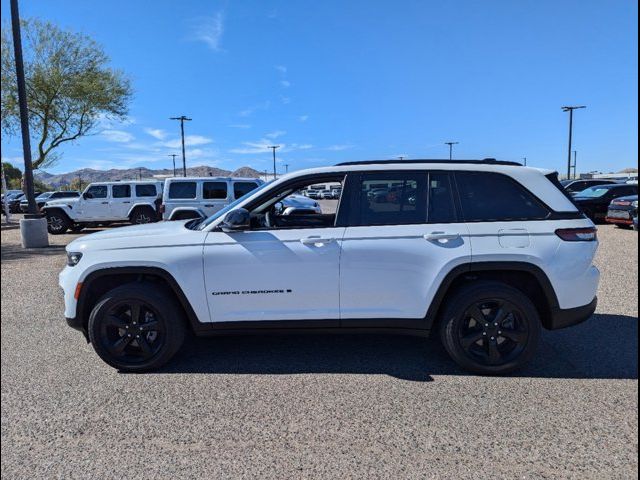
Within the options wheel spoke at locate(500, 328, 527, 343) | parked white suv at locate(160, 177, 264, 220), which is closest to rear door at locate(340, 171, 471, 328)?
wheel spoke at locate(500, 328, 527, 343)

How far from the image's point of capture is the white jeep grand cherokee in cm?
343

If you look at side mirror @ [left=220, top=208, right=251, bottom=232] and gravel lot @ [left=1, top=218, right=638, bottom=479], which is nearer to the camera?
gravel lot @ [left=1, top=218, right=638, bottom=479]

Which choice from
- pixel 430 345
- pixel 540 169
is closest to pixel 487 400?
pixel 430 345

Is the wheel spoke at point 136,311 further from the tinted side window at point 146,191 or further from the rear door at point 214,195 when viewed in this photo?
the tinted side window at point 146,191

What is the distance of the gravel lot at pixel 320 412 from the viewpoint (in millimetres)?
2424

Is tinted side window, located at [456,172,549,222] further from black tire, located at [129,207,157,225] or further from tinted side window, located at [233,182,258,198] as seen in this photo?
black tire, located at [129,207,157,225]

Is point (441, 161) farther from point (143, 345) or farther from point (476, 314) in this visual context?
point (143, 345)

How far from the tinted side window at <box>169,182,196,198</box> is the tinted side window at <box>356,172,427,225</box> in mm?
10572

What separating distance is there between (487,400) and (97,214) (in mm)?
16303

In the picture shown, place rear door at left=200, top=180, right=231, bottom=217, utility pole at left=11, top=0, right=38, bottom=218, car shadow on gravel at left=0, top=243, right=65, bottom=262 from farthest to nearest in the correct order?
1. rear door at left=200, top=180, right=231, bottom=217
2. utility pole at left=11, top=0, right=38, bottom=218
3. car shadow on gravel at left=0, top=243, right=65, bottom=262

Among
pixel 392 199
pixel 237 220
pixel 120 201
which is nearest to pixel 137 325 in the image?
pixel 237 220

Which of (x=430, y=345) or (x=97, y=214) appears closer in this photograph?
(x=430, y=345)

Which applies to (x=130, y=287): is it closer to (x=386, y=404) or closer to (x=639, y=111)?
(x=386, y=404)

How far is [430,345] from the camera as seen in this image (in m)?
4.15
